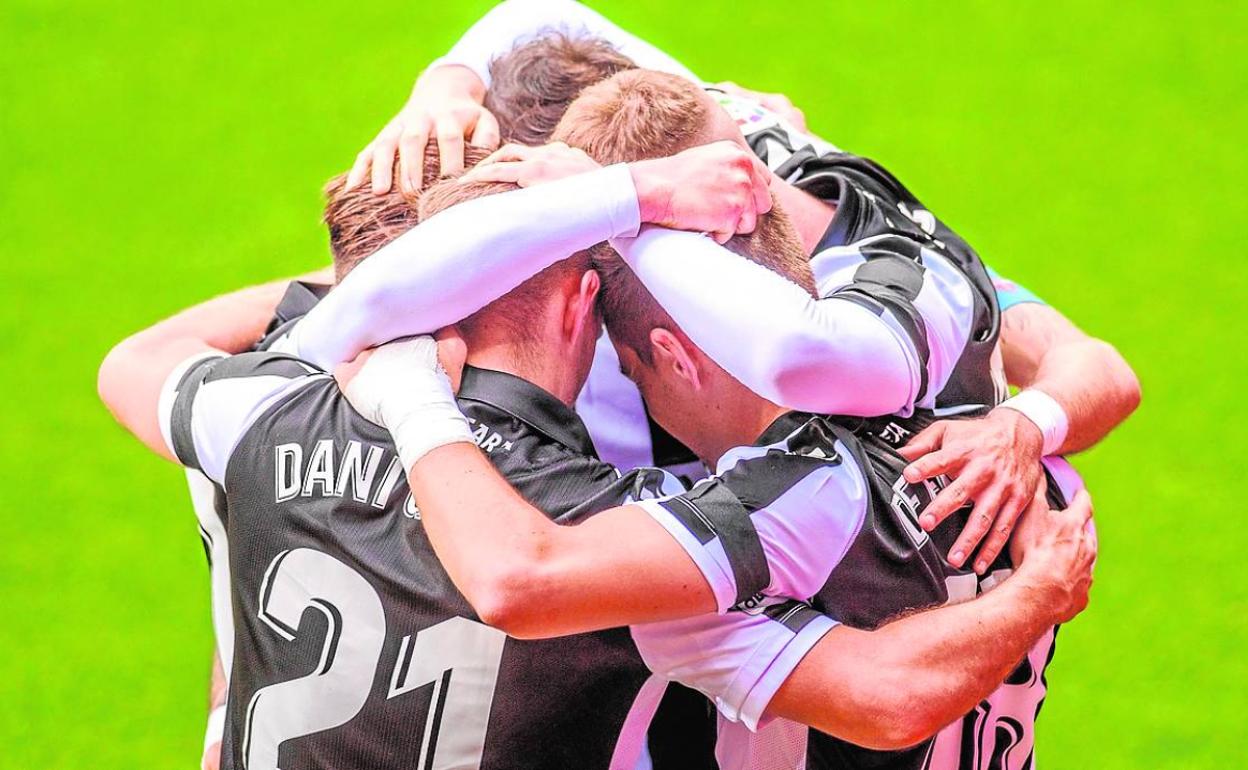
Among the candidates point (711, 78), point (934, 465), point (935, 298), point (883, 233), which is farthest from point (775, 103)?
point (711, 78)

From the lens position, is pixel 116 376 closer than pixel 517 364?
No

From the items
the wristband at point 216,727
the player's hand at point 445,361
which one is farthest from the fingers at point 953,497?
the wristband at point 216,727

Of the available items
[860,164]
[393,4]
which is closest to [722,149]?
[860,164]

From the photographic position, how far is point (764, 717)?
1.96 meters

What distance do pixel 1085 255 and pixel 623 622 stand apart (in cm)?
350

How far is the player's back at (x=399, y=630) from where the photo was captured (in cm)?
198

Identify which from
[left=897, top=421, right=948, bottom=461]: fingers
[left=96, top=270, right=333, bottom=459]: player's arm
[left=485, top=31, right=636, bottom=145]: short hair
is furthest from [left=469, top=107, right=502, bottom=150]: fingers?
[left=897, top=421, right=948, bottom=461]: fingers

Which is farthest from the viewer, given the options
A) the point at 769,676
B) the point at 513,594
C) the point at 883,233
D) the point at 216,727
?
the point at 216,727

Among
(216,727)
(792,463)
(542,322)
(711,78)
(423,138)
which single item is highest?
(423,138)

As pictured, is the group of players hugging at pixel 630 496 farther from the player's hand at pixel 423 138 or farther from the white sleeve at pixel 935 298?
the player's hand at pixel 423 138

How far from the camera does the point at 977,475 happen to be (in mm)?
2150

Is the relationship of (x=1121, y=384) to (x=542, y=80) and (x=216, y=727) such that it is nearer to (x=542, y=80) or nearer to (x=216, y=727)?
(x=542, y=80)

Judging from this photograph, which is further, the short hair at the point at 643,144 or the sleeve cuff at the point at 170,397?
the sleeve cuff at the point at 170,397

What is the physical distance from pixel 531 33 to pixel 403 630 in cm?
150
